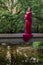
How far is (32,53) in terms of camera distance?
23.3 feet

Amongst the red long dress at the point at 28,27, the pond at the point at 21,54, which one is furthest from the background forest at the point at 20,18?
the red long dress at the point at 28,27

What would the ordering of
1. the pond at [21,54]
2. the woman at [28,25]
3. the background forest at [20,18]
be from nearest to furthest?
1. the woman at [28,25]
2. the pond at [21,54]
3. the background forest at [20,18]

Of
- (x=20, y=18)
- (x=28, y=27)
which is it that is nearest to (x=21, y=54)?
(x=28, y=27)

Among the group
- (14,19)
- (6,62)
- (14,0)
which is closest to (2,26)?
(14,19)

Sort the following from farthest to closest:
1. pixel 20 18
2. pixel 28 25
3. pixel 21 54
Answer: pixel 20 18 → pixel 21 54 → pixel 28 25

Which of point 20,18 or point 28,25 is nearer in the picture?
point 28,25

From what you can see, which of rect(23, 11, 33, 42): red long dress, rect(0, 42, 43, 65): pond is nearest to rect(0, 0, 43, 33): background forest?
rect(0, 42, 43, 65): pond

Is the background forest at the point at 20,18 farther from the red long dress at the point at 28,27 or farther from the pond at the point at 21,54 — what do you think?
the red long dress at the point at 28,27

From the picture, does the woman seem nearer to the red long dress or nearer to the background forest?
the red long dress

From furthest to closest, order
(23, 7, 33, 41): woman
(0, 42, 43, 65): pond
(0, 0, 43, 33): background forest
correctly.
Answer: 1. (0, 0, 43, 33): background forest
2. (0, 42, 43, 65): pond
3. (23, 7, 33, 41): woman

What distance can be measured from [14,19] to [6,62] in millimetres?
1842

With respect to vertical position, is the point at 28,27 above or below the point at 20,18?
above

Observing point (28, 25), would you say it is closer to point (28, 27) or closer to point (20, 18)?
point (28, 27)

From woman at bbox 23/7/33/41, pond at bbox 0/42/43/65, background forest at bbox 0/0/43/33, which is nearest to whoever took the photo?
woman at bbox 23/7/33/41
